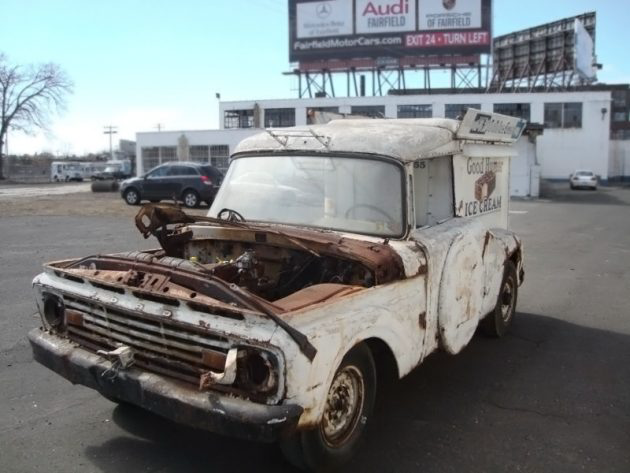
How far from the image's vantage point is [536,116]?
A: 4716 centimetres

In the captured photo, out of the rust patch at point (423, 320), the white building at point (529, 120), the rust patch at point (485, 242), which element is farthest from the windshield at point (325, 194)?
the white building at point (529, 120)

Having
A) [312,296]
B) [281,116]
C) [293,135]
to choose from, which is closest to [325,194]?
[293,135]

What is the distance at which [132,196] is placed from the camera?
24.3 m

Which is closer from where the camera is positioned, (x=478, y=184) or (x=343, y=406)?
(x=343, y=406)

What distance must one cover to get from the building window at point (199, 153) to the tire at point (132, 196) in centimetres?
2043

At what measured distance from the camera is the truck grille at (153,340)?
3.02 m

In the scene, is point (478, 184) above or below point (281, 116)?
below

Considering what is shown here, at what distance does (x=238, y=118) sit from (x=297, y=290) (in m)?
52.7

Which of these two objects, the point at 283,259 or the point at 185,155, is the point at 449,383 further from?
the point at 185,155

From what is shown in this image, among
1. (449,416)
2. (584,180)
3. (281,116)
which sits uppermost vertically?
(281,116)

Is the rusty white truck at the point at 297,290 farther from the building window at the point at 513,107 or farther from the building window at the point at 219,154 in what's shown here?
the building window at the point at 513,107

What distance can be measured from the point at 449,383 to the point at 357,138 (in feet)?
6.90

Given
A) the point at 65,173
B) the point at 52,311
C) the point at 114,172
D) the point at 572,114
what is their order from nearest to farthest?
1. the point at 52,311
2. the point at 572,114
3. the point at 114,172
4. the point at 65,173

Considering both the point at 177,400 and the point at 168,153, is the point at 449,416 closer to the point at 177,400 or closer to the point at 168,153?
the point at 177,400
